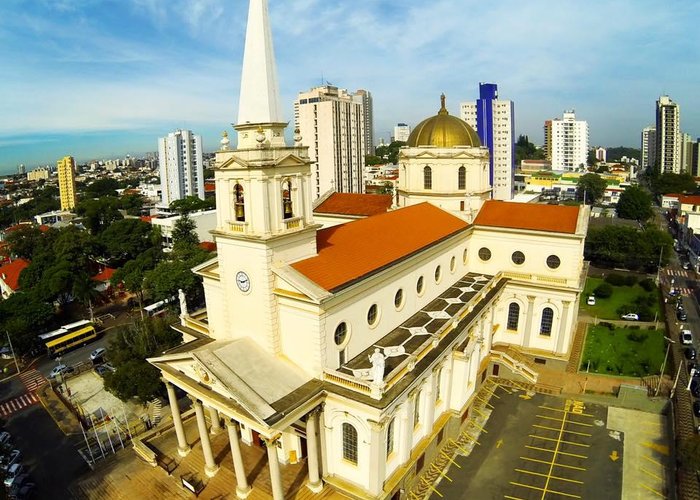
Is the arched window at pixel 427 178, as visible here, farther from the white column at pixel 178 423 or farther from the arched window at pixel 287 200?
the white column at pixel 178 423

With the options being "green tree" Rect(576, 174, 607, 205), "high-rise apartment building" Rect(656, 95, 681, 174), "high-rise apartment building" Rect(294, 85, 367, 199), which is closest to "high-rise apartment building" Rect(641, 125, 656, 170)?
"high-rise apartment building" Rect(656, 95, 681, 174)

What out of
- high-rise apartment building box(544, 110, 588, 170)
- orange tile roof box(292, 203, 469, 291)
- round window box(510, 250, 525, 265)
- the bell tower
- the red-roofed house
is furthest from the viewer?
high-rise apartment building box(544, 110, 588, 170)

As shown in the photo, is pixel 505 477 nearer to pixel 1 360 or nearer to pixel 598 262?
pixel 1 360

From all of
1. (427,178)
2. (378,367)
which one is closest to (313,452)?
(378,367)

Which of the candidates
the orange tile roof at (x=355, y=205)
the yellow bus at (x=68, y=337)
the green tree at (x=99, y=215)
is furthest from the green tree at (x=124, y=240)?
the orange tile roof at (x=355, y=205)

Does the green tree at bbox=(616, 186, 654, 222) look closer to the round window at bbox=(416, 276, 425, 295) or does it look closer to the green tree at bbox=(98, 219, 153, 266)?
the round window at bbox=(416, 276, 425, 295)

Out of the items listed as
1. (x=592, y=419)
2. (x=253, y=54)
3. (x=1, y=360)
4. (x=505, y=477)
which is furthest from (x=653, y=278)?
(x=1, y=360)
